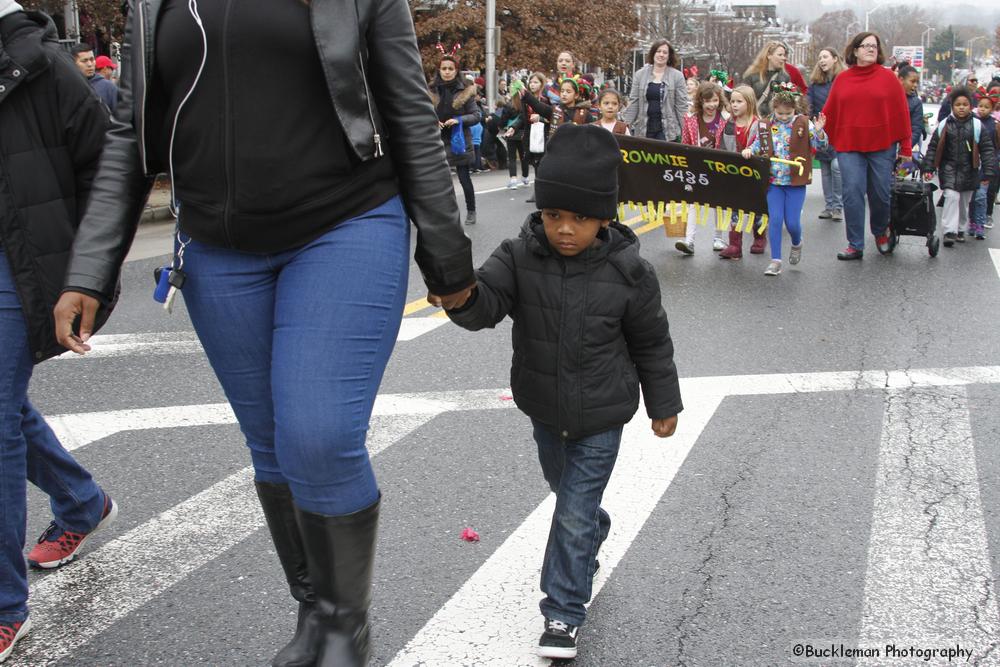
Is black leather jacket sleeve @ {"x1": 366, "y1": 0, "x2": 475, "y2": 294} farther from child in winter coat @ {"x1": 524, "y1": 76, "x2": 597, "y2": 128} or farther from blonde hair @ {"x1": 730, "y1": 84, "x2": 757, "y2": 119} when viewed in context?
Answer: child in winter coat @ {"x1": 524, "y1": 76, "x2": 597, "y2": 128}

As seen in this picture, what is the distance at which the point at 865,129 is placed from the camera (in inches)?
376

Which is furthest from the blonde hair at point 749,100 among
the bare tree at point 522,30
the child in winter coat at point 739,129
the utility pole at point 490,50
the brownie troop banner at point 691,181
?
the bare tree at point 522,30

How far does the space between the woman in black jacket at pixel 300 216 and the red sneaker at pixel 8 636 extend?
1027 mm

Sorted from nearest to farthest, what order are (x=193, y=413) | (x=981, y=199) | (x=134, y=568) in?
(x=134, y=568) < (x=193, y=413) < (x=981, y=199)

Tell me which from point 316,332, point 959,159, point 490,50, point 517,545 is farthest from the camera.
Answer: point 490,50

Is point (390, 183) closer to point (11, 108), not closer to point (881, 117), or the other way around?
point (11, 108)

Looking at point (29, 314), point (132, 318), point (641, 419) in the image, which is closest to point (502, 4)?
point (132, 318)

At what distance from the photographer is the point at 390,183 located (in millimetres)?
2504

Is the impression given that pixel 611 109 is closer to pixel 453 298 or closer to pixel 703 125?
pixel 703 125

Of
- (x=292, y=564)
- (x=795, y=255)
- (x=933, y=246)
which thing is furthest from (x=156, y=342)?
(x=933, y=246)

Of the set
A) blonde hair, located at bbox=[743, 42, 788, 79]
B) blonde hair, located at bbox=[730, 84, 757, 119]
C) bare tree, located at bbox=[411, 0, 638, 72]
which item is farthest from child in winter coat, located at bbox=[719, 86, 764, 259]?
bare tree, located at bbox=[411, 0, 638, 72]

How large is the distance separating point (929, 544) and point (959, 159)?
835 centimetres

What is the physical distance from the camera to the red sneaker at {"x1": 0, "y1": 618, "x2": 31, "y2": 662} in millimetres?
3059

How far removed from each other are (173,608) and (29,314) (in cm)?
101
